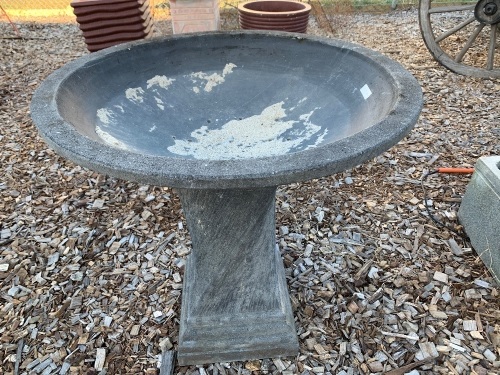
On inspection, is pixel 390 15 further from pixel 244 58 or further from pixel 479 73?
pixel 244 58

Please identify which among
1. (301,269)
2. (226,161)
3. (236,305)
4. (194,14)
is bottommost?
(301,269)

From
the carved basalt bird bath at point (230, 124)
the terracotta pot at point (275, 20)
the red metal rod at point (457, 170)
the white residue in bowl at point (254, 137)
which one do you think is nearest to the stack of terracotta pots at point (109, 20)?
the terracotta pot at point (275, 20)

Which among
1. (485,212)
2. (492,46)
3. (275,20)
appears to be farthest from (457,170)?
(275,20)

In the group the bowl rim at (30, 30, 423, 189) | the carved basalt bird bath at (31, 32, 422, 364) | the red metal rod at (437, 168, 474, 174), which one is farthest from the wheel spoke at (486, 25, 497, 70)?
the bowl rim at (30, 30, 423, 189)

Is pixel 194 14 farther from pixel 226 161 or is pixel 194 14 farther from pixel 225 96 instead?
pixel 226 161

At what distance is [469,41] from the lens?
384 centimetres

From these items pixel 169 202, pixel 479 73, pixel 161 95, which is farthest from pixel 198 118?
pixel 479 73

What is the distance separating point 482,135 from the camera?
123 inches

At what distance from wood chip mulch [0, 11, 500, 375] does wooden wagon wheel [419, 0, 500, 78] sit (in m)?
0.84

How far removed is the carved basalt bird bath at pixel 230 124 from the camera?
3.93 feet

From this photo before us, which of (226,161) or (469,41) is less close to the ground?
(226,161)

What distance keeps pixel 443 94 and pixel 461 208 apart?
1.74 m

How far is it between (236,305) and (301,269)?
1.65 feet

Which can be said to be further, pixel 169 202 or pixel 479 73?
pixel 479 73
